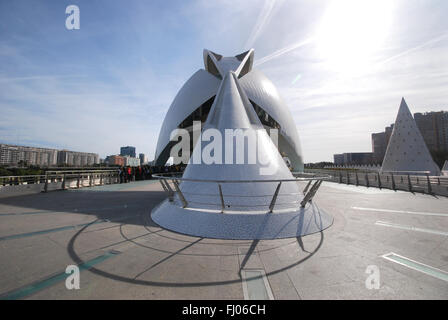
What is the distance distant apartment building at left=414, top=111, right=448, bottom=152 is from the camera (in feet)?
166

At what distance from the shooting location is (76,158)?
79938 millimetres

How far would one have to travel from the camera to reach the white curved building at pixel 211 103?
22.5m

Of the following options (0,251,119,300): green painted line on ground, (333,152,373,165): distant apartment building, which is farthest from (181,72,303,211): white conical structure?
(333,152,373,165): distant apartment building

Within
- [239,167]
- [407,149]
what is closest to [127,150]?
[407,149]

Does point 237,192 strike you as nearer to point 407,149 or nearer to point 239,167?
point 239,167

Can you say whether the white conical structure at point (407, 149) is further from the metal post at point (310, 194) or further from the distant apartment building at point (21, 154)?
the distant apartment building at point (21, 154)

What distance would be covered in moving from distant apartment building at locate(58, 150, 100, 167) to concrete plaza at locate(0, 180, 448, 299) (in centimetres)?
8848

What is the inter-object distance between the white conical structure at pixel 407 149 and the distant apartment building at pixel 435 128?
4471 centimetres

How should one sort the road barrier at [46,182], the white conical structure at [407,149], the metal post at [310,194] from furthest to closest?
the white conical structure at [407,149] → the road barrier at [46,182] → the metal post at [310,194]

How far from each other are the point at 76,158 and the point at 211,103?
84.6 metres

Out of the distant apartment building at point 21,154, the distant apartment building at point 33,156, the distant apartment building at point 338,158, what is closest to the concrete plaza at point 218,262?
the distant apartment building at point 33,156

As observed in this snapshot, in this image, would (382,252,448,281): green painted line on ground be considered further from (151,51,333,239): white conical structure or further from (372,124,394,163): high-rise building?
(372,124,394,163): high-rise building

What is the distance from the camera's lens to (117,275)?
7.19ft
